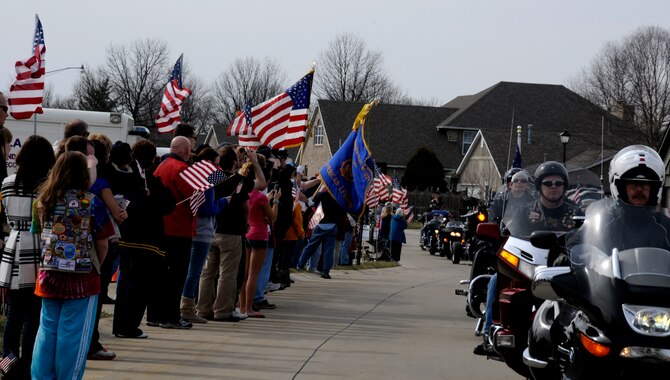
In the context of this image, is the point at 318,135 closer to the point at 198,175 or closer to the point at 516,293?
the point at 198,175

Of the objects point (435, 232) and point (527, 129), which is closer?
point (435, 232)

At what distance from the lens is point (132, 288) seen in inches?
429

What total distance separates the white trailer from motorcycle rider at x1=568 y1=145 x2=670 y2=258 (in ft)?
53.4

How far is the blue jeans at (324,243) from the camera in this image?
69.6 ft

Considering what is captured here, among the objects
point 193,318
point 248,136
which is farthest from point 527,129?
point 193,318

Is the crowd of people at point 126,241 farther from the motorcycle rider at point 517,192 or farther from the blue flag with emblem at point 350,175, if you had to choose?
the motorcycle rider at point 517,192

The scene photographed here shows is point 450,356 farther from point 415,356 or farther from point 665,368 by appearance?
point 665,368

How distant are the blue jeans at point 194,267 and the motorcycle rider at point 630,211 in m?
6.12

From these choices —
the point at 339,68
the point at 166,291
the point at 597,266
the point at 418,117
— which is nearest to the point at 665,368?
the point at 597,266

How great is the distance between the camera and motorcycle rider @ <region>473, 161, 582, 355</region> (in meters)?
9.43

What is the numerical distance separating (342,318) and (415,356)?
354cm

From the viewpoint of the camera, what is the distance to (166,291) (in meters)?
11.8

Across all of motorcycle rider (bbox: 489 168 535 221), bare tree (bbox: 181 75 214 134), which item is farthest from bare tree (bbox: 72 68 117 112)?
motorcycle rider (bbox: 489 168 535 221)

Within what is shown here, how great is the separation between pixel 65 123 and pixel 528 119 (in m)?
61.8
